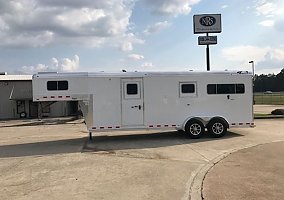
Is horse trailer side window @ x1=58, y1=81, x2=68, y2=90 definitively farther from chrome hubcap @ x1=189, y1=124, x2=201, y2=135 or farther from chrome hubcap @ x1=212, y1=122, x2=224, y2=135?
chrome hubcap @ x1=212, y1=122, x2=224, y2=135

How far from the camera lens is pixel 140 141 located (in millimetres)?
16031

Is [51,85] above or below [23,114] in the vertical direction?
above

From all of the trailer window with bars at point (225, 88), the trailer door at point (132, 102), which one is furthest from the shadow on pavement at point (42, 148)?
the trailer window with bars at point (225, 88)

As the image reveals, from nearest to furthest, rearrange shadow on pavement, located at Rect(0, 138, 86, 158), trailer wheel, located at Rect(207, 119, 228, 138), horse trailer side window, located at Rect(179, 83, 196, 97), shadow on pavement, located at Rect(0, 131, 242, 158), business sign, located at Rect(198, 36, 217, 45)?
shadow on pavement, located at Rect(0, 138, 86, 158), shadow on pavement, located at Rect(0, 131, 242, 158), trailer wheel, located at Rect(207, 119, 228, 138), horse trailer side window, located at Rect(179, 83, 196, 97), business sign, located at Rect(198, 36, 217, 45)

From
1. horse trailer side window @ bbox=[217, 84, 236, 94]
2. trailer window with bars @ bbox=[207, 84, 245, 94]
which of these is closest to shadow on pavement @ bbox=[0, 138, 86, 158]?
trailer window with bars @ bbox=[207, 84, 245, 94]

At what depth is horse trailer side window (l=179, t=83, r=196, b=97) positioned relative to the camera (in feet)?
54.7

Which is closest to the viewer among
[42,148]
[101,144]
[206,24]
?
[42,148]

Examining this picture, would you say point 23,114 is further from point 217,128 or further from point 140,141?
point 217,128

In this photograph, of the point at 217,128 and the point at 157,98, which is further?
the point at 217,128

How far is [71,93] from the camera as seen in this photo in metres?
15.6

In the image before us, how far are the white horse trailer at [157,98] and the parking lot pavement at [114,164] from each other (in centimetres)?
65

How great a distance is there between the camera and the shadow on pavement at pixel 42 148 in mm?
13539

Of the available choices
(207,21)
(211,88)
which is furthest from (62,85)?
(207,21)

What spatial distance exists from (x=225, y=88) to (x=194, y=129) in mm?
2178
